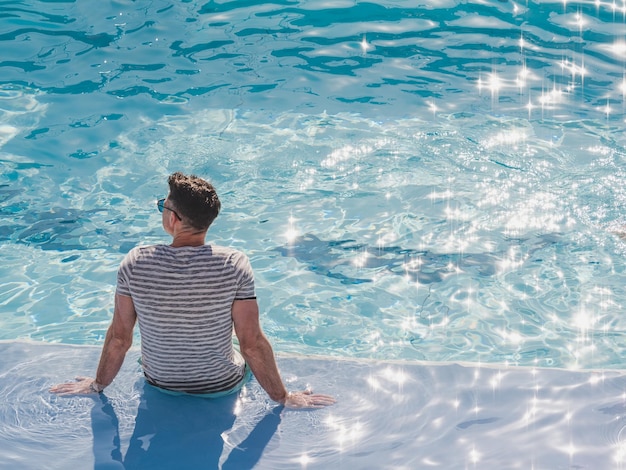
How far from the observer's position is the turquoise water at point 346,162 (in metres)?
5.82

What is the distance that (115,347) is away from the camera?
158 inches

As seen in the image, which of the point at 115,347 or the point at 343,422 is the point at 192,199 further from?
the point at 343,422

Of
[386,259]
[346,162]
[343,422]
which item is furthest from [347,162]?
[343,422]

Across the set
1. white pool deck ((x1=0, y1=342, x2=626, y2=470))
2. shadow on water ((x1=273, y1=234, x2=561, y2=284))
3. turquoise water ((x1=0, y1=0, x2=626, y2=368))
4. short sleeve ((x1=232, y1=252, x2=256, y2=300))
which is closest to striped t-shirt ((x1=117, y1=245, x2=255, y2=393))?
short sleeve ((x1=232, y1=252, x2=256, y2=300))

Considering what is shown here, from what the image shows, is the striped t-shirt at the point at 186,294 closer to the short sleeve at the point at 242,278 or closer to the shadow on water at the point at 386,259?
the short sleeve at the point at 242,278

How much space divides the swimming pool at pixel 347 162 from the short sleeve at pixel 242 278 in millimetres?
1673

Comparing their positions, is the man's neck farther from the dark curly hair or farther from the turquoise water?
the turquoise water

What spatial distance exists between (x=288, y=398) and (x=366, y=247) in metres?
2.55

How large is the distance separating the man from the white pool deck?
0.20 meters

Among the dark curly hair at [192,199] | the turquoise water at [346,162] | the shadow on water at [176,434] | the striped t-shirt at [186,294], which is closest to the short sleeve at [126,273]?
the striped t-shirt at [186,294]

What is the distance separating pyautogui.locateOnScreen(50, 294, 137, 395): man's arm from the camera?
12.9 feet

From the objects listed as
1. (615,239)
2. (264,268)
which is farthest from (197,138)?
(615,239)

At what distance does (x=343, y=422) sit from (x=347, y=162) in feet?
13.7

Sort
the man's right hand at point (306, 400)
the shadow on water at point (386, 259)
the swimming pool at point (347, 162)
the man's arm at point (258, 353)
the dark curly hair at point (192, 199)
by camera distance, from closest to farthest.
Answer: the dark curly hair at point (192, 199) → the man's arm at point (258, 353) → the man's right hand at point (306, 400) → the swimming pool at point (347, 162) → the shadow on water at point (386, 259)
